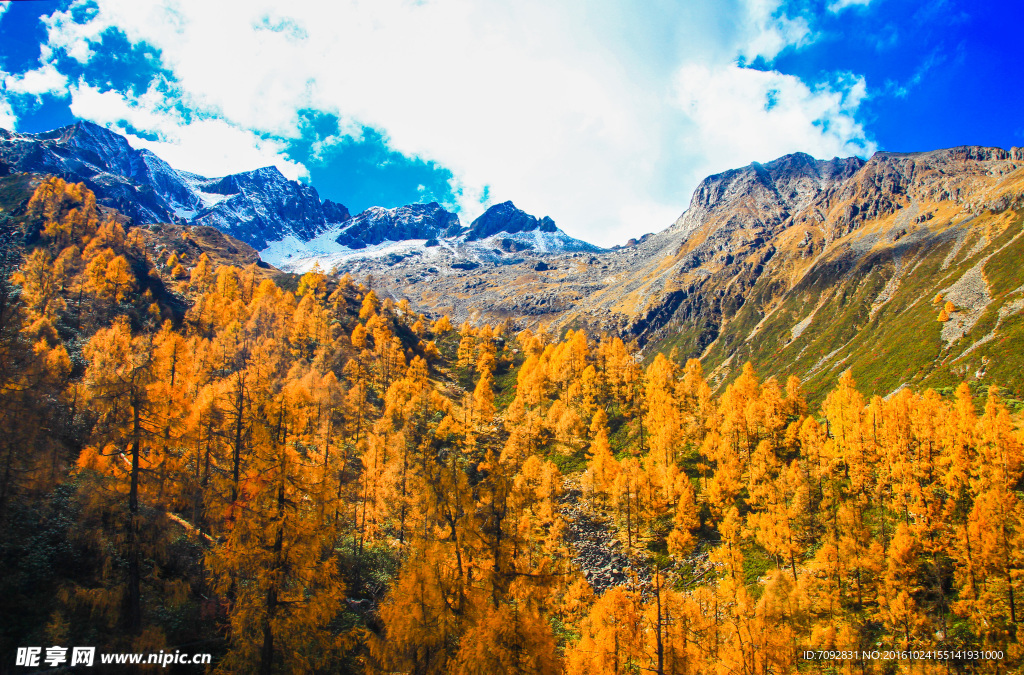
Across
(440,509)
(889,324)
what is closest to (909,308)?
(889,324)

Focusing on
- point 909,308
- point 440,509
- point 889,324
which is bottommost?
point 440,509

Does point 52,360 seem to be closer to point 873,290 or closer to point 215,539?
point 215,539

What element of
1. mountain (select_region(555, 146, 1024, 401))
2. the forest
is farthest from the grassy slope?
the forest

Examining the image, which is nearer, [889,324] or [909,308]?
[889,324]

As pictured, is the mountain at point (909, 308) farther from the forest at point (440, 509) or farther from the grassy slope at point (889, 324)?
the forest at point (440, 509)

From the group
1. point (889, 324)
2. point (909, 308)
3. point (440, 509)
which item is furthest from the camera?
point (909, 308)

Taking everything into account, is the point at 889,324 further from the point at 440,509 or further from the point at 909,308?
the point at 440,509

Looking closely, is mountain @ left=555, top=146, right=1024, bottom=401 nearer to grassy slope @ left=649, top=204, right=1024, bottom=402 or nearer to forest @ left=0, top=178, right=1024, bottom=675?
grassy slope @ left=649, top=204, right=1024, bottom=402

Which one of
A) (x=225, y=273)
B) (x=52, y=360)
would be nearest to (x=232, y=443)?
(x=52, y=360)

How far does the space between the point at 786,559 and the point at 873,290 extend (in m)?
158

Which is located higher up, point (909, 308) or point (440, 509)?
point (909, 308)

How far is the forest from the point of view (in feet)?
61.6

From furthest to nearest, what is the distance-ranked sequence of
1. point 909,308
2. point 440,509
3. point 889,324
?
point 909,308 < point 889,324 < point 440,509

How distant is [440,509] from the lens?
973 inches
